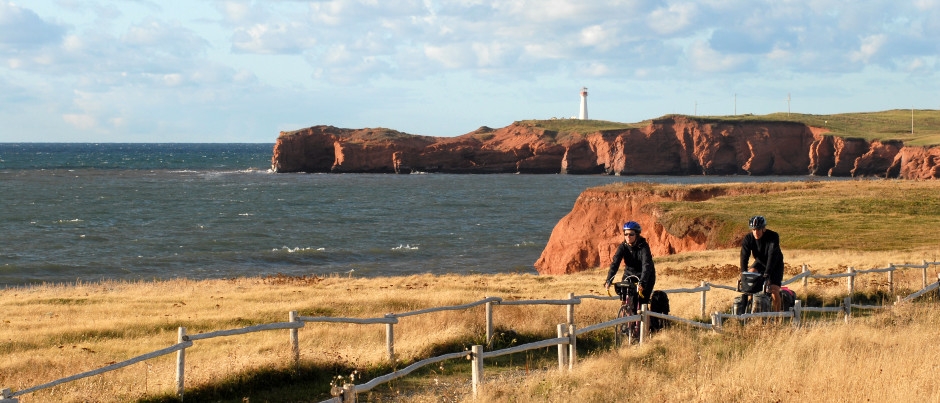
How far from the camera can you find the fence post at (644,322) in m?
12.6

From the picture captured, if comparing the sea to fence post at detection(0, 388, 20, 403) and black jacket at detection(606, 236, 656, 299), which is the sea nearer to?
black jacket at detection(606, 236, 656, 299)

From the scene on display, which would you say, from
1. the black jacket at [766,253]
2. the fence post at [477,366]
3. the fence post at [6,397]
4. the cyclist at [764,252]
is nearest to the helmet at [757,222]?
the cyclist at [764,252]

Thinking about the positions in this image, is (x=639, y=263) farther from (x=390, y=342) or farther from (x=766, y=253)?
(x=390, y=342)

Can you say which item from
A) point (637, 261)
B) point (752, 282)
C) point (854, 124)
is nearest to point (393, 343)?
point (637, 261)

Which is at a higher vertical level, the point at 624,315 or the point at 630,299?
the point at 630,299

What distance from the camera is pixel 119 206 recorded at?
8175 cm

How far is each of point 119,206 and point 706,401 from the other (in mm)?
80207

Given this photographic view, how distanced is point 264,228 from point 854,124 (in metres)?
127

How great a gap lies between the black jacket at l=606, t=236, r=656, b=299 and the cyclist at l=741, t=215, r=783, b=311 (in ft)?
4.62

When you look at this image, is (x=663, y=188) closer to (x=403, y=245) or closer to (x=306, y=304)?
(x=403, y=245)

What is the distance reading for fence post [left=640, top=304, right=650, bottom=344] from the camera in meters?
12.6

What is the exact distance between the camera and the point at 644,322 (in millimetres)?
12695

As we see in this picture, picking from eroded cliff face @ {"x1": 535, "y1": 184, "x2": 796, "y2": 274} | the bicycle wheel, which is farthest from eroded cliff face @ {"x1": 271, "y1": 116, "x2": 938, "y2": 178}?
the bicycle wheel

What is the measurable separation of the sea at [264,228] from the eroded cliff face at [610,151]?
32146 mm
